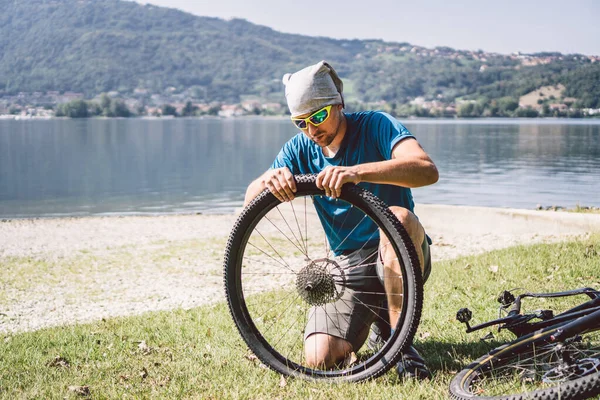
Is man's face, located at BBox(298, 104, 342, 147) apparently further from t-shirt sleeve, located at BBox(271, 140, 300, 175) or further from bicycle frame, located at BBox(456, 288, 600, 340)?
bicycle frame, located at BBox(456, 288, 600, 340)

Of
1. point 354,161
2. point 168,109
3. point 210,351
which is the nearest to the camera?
point 354,161

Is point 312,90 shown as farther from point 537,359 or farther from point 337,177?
point 537,359

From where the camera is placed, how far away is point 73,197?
38719 millimetres

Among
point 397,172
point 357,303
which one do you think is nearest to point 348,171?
point 397,172

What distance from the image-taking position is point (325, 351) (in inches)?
165

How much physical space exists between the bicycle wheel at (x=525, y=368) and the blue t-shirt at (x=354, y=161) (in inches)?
43.9

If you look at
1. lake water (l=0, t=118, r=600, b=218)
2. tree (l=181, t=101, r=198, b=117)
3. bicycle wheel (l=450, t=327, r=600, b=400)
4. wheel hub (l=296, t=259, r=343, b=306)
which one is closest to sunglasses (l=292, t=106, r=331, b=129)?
wheel hub (l=296, t=259, r=343, b=306)

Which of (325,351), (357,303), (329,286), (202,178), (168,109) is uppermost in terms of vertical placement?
(168,109)

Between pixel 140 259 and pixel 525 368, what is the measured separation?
10.9 metres

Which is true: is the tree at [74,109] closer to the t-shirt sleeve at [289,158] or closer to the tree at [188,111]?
the tree at [188,111]

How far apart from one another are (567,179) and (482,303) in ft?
124

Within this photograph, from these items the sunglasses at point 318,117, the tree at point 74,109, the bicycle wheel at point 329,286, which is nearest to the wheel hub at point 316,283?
the bicycle wheel at point 329,286

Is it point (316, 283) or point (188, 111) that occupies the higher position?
point (316, 283)

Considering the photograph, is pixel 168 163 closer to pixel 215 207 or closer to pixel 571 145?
pixel 215 207
